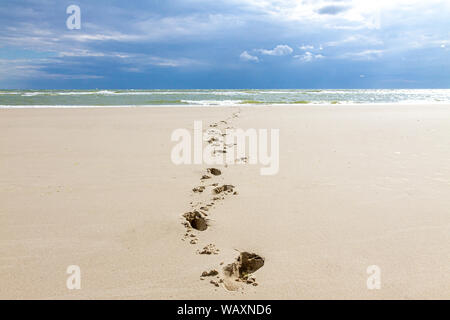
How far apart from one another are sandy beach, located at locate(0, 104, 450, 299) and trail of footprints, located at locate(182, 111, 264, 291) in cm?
3

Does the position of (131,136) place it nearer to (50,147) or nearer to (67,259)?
(50,147)

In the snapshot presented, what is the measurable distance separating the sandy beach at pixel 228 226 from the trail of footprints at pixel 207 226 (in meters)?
0.03

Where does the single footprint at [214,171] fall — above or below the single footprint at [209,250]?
above

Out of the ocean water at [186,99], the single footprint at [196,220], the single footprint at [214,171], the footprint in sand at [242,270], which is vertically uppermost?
the ocean water at [186,99]

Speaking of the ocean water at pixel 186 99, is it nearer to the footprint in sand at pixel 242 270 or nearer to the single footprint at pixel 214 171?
the single footprint at pixel 214 171

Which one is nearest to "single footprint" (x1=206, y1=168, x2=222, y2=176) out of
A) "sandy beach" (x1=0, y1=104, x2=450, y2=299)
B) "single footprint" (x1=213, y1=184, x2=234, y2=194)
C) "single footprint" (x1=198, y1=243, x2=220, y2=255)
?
"sandy beach" (x1=0, y1=104, x2=450, y2=299)

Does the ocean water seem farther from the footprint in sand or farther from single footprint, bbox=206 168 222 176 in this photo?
the footprint in sand

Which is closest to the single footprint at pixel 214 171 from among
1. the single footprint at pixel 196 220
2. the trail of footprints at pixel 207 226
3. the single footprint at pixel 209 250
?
the trail of footprints at pixel 207 226

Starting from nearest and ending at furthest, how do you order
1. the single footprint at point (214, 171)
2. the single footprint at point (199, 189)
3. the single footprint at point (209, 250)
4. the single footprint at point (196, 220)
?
1. the single footprint at point (209, 250)
2. the single footprint at point (196, 220)
3. the single footprint at point (199, 189)
4. the single footprint at point (214, 171)

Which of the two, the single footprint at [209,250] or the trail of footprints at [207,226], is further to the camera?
the single footprint at [209,250]

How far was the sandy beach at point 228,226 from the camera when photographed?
1757 mm

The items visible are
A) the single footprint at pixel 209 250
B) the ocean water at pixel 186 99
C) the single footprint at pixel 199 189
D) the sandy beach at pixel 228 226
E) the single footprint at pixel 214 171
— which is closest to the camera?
the sandy beach at pixel 228 226

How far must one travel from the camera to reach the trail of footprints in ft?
5.92

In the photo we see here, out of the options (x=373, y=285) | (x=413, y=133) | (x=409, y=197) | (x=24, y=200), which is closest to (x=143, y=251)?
(x=373, y=285)
